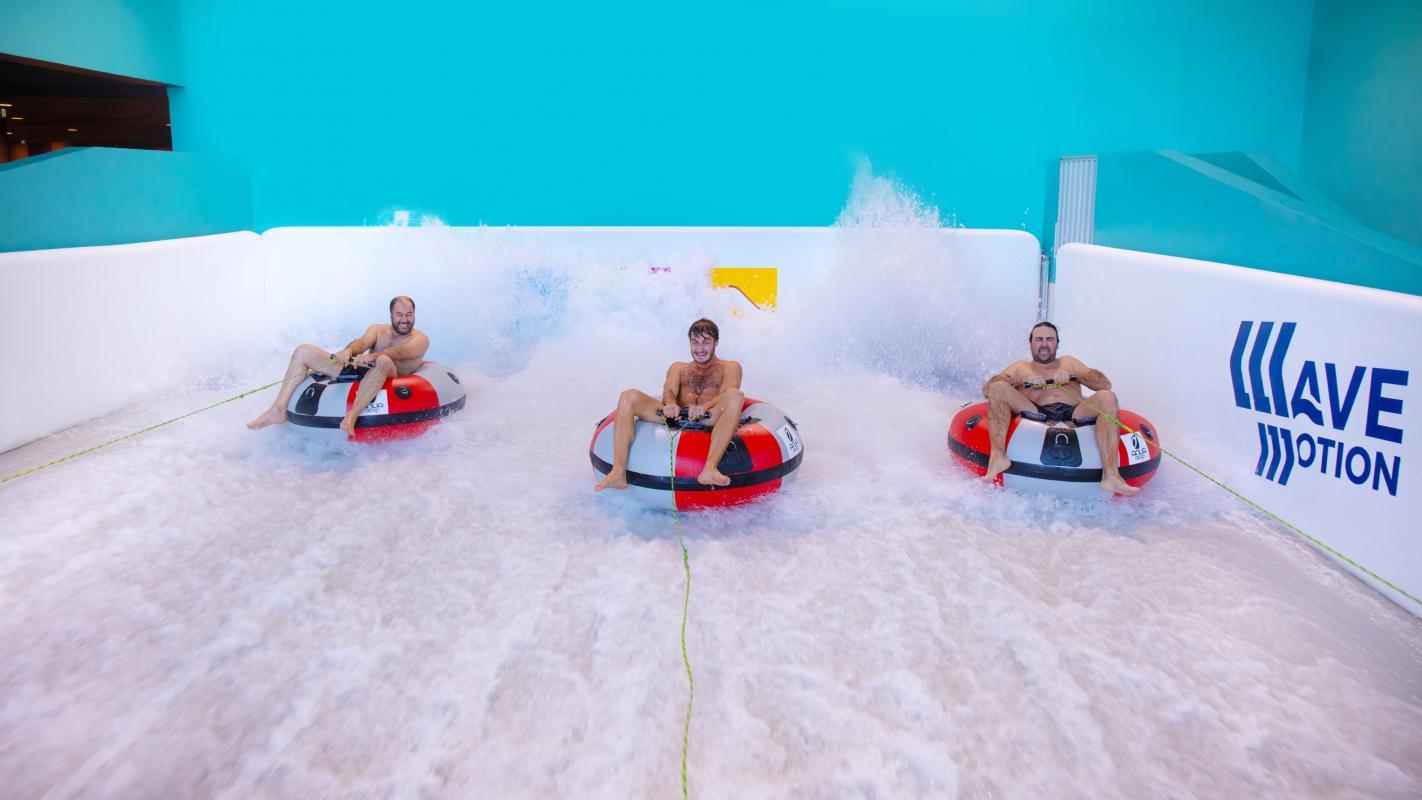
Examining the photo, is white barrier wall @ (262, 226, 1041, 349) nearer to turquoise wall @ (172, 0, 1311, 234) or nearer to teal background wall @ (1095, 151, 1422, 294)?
turquoise wall @ (172, 0, 1311, 234)

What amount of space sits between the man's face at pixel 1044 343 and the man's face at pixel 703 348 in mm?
1496

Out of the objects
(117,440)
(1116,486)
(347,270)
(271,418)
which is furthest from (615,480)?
(347,270)

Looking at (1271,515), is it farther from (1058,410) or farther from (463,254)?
(463,254)

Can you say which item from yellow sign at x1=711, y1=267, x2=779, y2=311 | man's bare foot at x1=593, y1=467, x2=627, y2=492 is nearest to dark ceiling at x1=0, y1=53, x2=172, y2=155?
yellow sign at x1=711, y1=267, x2=779, y2=311

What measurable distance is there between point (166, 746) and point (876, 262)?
549 centimetres

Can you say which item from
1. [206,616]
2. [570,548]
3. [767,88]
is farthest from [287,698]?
[767,88]

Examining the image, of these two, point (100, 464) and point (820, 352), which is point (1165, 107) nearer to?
point (820, 352)

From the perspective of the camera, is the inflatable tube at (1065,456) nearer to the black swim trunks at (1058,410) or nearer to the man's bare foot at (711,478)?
the black swim trunks at (1058,410)

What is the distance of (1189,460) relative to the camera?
12.9 feet

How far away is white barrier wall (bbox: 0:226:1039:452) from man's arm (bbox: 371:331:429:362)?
1.64 meters

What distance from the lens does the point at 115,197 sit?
562cm

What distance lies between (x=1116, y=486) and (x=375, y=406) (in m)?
3.45

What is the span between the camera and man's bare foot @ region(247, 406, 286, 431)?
15.0ft

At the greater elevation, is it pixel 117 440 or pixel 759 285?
pixel 759 285
